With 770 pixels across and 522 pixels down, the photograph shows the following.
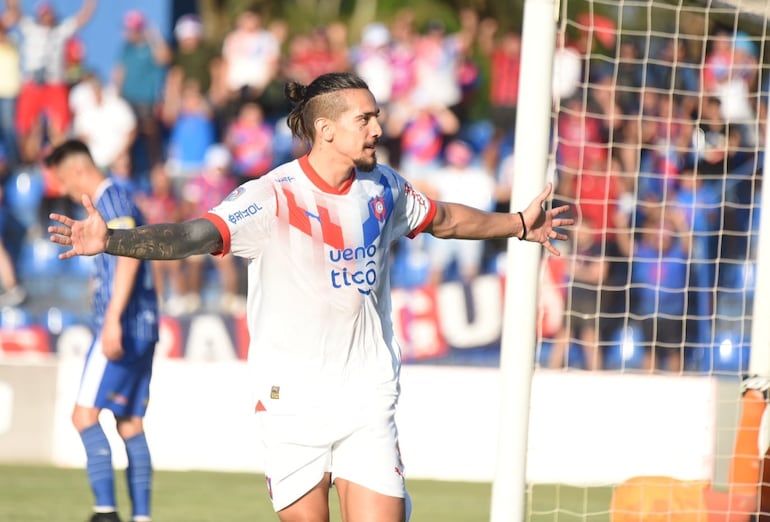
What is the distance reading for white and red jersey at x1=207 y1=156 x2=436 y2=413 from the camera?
4707mm

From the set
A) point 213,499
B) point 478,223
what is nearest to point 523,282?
point 478,223

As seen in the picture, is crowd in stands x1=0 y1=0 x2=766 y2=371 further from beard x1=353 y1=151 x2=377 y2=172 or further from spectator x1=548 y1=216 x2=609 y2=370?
beard x1=353 y1=151 x2=377 y2=172

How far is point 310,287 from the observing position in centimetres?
472

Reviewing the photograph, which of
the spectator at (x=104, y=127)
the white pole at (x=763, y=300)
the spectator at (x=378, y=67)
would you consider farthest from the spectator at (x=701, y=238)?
the spectator at (x=104, y=127)

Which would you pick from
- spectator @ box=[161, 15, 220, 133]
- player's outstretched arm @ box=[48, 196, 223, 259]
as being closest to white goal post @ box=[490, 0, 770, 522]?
player's outstretched arm @ box=[48, 196, 223, 259]

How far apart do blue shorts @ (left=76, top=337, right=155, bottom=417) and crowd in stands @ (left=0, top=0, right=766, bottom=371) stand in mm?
5389

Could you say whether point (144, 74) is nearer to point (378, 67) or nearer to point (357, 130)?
point (378, 67)

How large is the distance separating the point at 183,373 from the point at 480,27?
6.42 metres

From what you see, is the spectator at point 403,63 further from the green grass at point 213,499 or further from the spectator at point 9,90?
the green grass at point 213,499

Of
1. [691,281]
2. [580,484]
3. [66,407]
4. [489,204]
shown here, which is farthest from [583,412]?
[66,407]

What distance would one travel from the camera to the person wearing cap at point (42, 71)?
14750 mm

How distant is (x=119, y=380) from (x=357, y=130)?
318 cm

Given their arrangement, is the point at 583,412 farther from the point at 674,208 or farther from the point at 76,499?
the point at 76,499

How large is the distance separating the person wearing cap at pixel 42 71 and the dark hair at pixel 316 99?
393 inches
